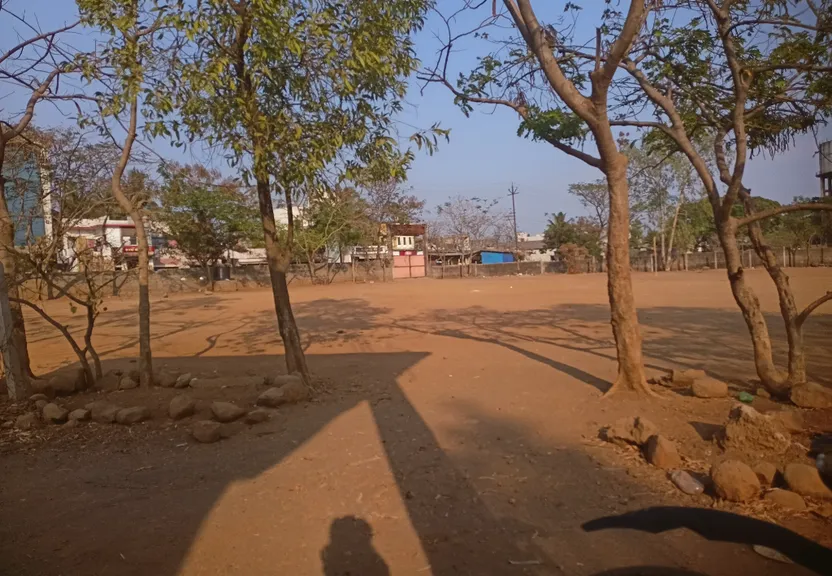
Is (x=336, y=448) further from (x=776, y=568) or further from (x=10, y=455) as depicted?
(x=776, y=568)

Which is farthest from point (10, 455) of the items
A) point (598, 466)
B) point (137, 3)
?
point (598, 466)

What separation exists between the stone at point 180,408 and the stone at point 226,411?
291mm

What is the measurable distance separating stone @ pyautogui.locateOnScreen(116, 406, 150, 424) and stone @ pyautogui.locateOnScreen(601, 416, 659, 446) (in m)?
4.80

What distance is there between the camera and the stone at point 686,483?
416 centimetres

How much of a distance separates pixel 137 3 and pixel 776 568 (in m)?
7.59

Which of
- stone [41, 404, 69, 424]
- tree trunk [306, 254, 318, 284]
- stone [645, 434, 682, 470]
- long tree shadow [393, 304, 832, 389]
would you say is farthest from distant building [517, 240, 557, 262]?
stone [645, 434, 682, 470]

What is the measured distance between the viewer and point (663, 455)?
183 inches

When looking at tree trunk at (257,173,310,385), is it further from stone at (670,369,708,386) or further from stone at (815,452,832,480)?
stone at (815,452,832,480)

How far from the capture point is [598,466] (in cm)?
479

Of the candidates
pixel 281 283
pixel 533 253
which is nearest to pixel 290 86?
pixel 281 283

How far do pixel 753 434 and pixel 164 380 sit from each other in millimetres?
6792

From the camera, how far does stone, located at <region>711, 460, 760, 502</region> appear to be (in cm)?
386

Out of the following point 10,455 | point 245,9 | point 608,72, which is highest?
point 245,9

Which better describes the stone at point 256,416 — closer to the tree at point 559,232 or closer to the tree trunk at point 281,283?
the tree trunk at point 281,283
